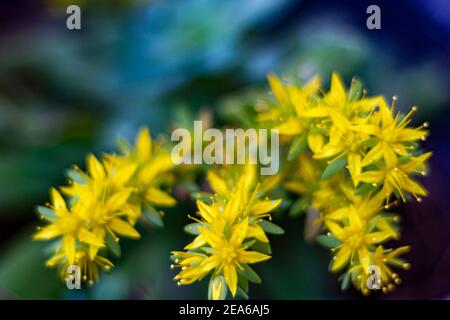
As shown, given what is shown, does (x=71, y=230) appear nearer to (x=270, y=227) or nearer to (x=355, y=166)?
(x=270, y=227)

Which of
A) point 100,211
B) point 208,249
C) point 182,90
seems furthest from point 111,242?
point 182,90

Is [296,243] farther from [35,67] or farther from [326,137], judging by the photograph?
[35,67]

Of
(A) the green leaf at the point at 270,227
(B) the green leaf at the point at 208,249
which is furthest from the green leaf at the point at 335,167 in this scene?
(B) the green leaf at the point at 208,249

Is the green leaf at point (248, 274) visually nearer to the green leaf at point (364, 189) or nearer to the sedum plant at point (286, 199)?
the sedum plant at point (286, 199)

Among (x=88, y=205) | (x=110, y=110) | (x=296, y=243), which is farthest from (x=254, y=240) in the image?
(x=110, y=110)

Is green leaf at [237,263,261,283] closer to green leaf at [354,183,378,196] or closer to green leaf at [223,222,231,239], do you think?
green leaf at [223,222,231,239]
